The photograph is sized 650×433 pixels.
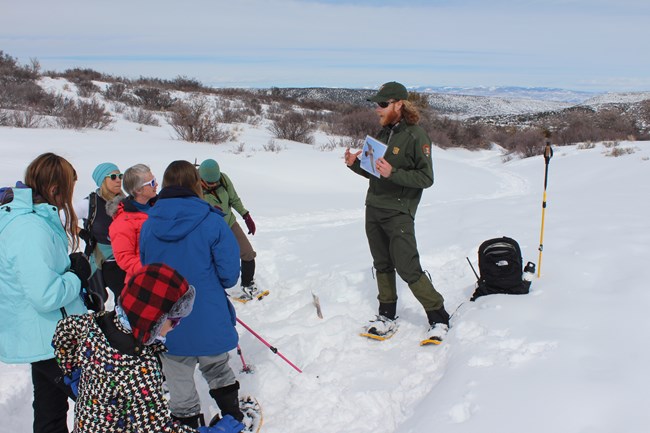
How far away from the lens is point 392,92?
358cm

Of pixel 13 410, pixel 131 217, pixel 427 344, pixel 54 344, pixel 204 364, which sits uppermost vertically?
pixel 131 217

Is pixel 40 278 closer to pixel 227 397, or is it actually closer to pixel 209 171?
pixel 227 397

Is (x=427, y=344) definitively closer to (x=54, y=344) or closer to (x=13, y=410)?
(x=54, y=344)

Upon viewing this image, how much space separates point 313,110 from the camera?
32.6 m

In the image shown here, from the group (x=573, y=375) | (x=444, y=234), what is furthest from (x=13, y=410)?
(x=444, y=234)

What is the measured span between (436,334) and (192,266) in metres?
2.12

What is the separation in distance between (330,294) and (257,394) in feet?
5.92

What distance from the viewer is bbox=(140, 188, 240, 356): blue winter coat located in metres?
2.71

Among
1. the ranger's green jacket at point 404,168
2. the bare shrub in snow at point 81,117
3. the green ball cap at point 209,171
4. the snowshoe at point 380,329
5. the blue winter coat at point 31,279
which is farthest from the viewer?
the bare shrub in snow at point 81,117

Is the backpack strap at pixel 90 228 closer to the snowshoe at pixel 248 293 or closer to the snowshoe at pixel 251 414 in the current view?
the snowshoe at pixel 251 414

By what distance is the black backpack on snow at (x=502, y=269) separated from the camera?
158 inches

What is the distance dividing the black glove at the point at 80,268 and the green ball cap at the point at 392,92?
2436 millimetres

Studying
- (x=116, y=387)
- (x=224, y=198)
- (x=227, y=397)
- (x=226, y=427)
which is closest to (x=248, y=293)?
(x=224, y=198)

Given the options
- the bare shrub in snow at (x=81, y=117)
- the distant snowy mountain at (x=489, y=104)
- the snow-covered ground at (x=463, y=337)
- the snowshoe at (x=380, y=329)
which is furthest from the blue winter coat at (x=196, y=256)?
the distant snowy mountain at (x=489, y=104)
